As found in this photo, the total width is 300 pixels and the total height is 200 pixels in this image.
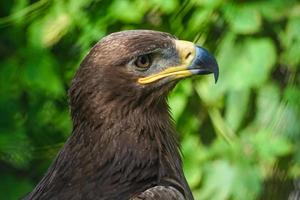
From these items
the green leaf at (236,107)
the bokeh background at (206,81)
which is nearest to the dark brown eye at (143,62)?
the bokeh background at (206,81)

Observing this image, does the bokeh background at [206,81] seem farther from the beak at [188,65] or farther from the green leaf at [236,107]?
the beak at [188,65]

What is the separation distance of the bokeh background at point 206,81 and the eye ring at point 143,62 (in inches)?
64.5

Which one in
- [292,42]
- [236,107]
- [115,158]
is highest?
[115,158]

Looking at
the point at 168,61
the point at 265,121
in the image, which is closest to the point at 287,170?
the point at 265,121

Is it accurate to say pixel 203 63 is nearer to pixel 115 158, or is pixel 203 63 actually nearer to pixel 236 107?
pixel 115 158

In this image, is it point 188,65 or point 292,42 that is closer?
point 188,65

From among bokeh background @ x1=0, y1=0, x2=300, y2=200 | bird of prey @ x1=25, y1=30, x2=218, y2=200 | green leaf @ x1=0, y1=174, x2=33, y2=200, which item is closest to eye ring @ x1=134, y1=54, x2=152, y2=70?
bird of prey @ x1=25, y1=30, x2=218, y2=200

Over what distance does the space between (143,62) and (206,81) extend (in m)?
1.93

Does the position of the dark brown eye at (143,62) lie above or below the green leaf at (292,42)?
above

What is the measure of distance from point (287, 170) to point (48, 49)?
1.43 metres

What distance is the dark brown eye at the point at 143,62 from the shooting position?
679 cm

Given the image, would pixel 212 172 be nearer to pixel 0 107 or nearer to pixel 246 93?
pixel 246 93

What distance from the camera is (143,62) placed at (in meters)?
6.81

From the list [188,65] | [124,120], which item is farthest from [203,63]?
[124,120]
